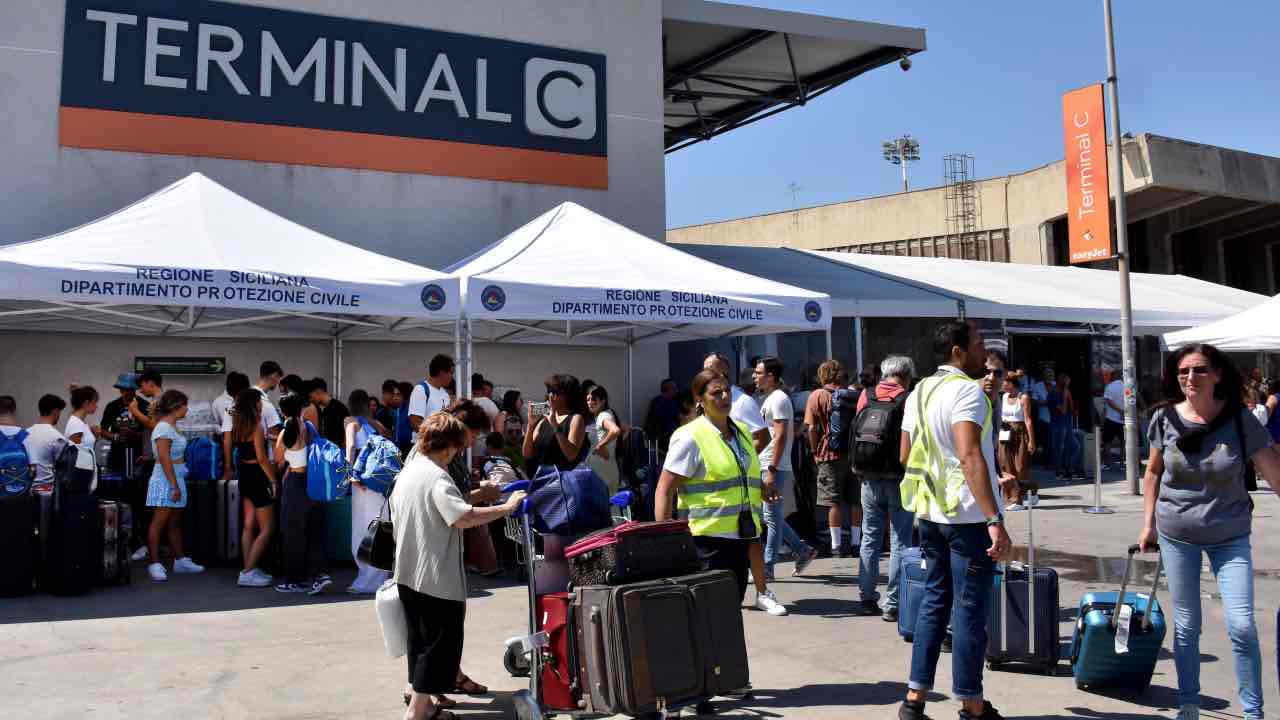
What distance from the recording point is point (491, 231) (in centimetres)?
1384

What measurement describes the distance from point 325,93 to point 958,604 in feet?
35.2

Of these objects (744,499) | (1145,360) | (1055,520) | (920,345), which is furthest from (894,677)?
(1145,360)

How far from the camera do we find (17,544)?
7.84 metres

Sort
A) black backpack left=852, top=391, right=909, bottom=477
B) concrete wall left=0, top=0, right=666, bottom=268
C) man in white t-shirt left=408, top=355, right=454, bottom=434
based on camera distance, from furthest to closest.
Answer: concrete wall left=0, top=0, right=666, bottom=268 → man in white t-shirt left=408, top=355, right=454, bottom=434 → black backpack left=852, top=391, right=909, bottom=477

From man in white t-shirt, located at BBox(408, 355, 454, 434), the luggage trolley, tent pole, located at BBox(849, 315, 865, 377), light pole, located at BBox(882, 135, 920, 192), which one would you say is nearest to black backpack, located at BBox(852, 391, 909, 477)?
the luggage trolley

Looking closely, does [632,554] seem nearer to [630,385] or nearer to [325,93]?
[630,385]

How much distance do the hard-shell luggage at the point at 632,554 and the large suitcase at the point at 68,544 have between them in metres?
5.11

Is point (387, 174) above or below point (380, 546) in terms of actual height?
above

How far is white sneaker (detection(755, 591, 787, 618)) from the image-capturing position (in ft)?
23.3

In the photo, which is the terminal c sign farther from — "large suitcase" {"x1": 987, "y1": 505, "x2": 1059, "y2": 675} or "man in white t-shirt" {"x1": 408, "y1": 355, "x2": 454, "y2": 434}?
"large suitcase" {"x1": 987, "y1": 505, "x2": 1059, "y2": 675}

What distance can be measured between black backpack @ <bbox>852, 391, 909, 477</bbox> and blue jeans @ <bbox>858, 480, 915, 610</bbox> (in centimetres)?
17

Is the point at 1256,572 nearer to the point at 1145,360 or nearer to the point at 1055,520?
the point at 1055,520

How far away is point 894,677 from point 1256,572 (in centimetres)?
481

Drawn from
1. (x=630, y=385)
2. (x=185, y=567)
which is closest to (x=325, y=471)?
(x=185, y=567)
